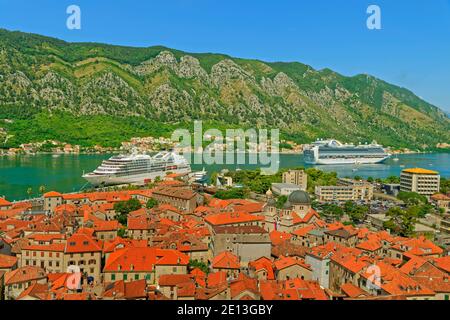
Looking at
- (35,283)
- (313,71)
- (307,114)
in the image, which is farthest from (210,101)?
(35,283)

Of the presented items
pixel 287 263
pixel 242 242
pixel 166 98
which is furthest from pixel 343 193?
pixel 166 98

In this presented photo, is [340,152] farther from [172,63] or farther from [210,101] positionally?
[172,63]

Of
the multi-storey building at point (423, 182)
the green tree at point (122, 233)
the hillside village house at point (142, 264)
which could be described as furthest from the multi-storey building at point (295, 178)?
the hillside village house at point (142, 264)

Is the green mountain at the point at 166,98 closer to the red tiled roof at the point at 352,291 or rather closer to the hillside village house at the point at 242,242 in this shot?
the hillside village house at the point at 242,242

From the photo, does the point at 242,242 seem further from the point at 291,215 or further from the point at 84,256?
the point at 291,215

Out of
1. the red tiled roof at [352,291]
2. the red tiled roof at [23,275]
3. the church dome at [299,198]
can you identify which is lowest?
the red tiled roof at [352,291]
